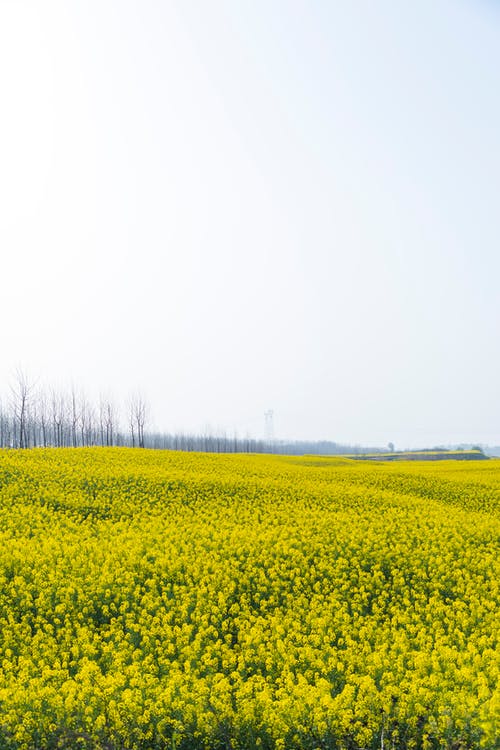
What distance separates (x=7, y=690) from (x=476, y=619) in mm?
8493

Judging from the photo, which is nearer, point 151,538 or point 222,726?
point 222,726

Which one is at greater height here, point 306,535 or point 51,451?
point 51,451

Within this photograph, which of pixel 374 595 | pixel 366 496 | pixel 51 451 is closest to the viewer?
pixel 374 595

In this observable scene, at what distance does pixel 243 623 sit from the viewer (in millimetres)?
10047

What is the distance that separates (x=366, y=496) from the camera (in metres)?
21.6

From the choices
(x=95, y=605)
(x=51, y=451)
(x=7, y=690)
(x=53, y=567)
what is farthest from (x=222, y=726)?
(x=51, y=451)

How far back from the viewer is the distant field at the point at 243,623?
6660 millimetres

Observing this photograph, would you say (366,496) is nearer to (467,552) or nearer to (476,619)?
(467,552)

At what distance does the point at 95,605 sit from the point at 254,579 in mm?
3467

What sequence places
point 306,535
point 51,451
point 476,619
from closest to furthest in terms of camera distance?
point 476,619 < point 306,535 < point 51,451

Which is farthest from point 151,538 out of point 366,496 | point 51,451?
point 51,451

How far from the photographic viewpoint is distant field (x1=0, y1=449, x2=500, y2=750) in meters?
6.66

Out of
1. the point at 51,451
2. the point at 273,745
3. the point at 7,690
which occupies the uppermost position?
the point at 51,451

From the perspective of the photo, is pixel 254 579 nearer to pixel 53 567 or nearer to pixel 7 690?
pixel 53 567
